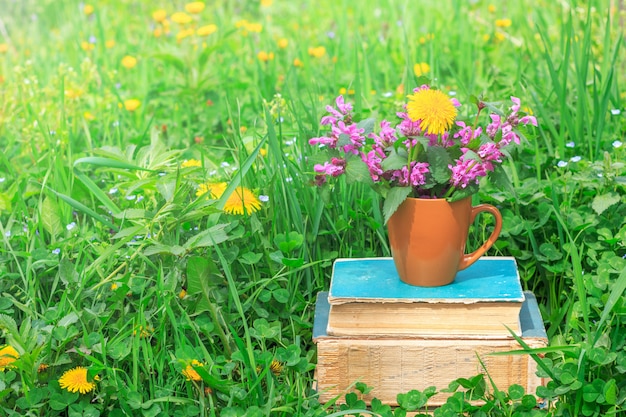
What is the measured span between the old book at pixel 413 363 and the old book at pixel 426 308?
0.02 metres

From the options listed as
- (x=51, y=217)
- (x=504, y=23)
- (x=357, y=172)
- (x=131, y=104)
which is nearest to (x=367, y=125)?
(x=357, y=172)

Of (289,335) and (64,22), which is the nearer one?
(289,335)

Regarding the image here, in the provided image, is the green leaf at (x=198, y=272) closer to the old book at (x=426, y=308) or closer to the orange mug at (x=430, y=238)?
the old book at (x=426, y=308)

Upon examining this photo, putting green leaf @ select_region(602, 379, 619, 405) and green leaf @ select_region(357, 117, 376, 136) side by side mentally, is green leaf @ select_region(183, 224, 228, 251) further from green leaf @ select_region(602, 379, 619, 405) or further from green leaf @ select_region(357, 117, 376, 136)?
green leaf @ select_region(602, 379, 619, 405)

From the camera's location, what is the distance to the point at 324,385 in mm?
1883

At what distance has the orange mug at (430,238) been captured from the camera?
70.1 inches

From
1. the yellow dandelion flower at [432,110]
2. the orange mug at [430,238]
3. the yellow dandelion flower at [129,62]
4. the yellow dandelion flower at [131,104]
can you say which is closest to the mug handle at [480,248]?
the orange mug at [430,238]

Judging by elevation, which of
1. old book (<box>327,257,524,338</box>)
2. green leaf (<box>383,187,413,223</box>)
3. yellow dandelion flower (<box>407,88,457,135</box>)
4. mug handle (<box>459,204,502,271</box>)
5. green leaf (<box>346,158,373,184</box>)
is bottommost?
old book (<box>327,257,524,338</box>)

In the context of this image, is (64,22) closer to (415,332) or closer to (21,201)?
(21,201)

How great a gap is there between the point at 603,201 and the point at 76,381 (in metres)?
1.36

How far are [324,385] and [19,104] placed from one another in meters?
2.07

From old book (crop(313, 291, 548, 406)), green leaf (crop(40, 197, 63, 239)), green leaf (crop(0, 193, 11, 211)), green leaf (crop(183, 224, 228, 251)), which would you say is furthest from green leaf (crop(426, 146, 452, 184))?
green leaf (crop(0, 193, 11, 211))

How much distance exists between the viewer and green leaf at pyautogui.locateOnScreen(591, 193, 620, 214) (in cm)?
213

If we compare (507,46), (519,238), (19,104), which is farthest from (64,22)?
(519,238)
